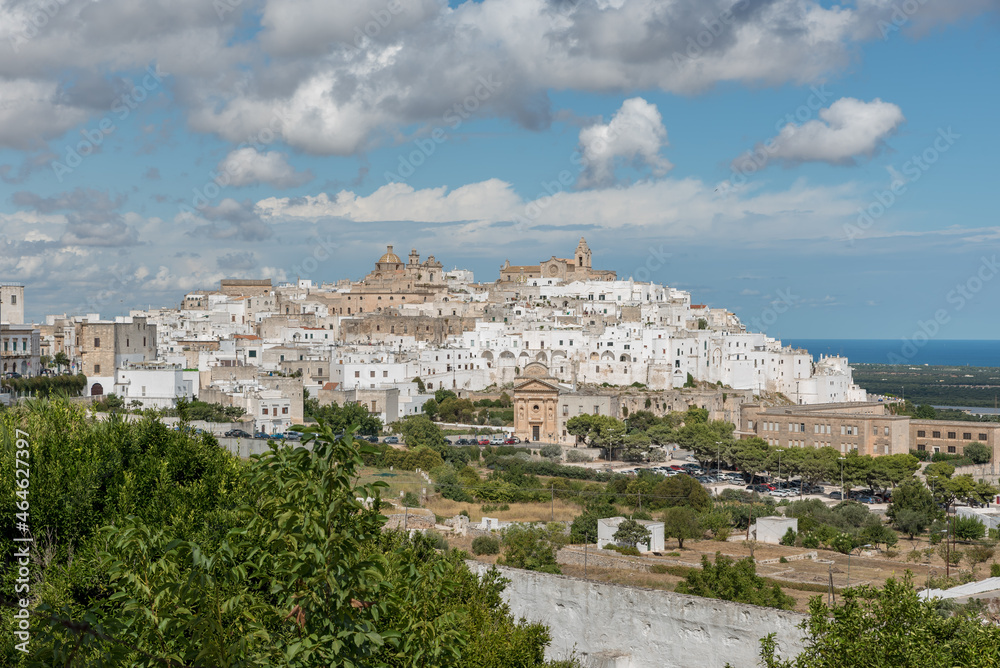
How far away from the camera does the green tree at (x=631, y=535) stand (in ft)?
77.2

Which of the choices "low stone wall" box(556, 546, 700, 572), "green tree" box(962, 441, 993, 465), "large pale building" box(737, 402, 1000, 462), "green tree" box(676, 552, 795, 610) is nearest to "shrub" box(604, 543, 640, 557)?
"low stone wall" box(556, 546, 700, 572)

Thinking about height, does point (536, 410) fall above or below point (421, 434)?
above

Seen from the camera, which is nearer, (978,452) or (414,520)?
(414,520)

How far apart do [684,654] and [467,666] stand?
21.8 feet

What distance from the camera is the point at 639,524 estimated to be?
2438 centimetres

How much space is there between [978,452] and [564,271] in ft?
154

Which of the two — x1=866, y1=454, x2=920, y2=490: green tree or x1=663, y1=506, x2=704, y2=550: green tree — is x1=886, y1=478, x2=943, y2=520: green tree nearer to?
x1=866, y1=454, x2=920, y2=490: green tree

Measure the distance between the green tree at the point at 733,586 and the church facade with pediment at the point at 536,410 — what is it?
112 feet

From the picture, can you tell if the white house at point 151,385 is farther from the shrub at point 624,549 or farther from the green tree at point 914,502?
the green tree at point 914,502

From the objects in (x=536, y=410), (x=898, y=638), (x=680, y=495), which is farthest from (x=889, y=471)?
(x=898, y=638)

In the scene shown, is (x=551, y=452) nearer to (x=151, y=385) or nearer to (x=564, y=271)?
(x=151, y=385)

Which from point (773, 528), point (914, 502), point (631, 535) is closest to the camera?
point (631, 535)

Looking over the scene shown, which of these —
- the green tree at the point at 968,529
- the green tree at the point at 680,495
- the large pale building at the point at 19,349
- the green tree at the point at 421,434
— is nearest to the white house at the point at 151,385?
the large pale building at the point at 19,349

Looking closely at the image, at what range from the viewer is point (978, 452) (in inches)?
1838
